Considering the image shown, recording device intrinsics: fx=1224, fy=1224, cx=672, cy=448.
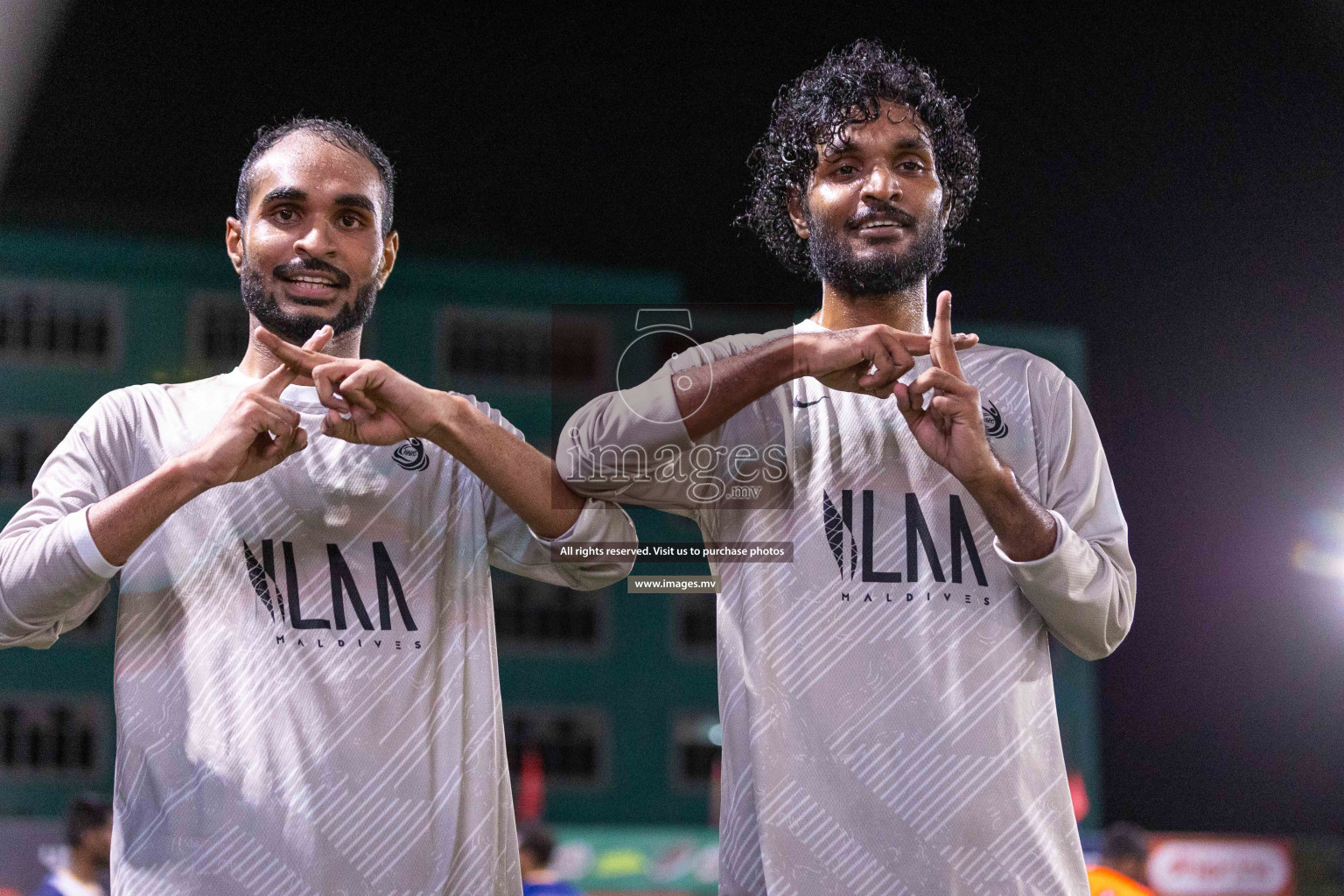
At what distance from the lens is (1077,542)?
5.90 feet

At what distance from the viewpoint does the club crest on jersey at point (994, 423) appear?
2014 mm

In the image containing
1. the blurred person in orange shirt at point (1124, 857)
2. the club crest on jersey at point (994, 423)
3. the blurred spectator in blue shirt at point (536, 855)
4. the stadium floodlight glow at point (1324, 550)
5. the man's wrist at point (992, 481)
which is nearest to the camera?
the man's wrist at point (992, 481)

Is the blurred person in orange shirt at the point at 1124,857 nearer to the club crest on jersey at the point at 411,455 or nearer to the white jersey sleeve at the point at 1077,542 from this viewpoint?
the white jersey sleeve at the point at 1077,542

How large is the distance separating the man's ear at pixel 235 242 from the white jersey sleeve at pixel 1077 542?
137cm

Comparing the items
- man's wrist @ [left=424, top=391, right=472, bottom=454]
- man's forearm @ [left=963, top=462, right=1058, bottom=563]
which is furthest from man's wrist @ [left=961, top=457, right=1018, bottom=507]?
man's wrist @ [left=424, top=391, right=472, bottom=454]

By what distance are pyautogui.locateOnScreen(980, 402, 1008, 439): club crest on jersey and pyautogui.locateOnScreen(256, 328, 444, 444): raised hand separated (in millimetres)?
886

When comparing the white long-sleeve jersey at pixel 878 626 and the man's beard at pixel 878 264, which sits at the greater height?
the man's beard at pixel 878 264

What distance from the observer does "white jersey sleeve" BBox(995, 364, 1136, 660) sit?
1.79 metres

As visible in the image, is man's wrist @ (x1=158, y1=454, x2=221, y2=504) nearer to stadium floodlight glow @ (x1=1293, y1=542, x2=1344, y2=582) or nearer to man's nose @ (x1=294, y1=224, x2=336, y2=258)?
man's nose @ (x1=294, y1=224, x2=336, y2=258)

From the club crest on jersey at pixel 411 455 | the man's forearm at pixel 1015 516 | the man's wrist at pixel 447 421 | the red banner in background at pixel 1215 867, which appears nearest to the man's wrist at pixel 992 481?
the man's forearm at pixel 1015 516

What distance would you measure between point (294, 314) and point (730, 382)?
0.75 metres

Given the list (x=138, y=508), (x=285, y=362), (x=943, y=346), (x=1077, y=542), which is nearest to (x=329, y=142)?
(x=285, y=362)

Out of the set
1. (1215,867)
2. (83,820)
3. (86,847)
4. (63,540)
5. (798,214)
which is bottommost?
(1215,867)

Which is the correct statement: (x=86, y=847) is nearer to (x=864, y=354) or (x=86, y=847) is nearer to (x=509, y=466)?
(x=509, y=466)
